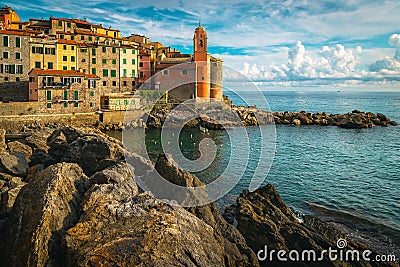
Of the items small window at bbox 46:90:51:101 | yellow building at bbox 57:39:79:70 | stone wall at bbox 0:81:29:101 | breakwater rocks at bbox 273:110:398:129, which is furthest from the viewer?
breakwater rocks at bbox 273:110:398:129

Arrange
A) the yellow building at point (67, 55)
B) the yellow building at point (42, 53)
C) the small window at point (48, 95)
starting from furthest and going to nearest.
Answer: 1. the yellow building at point (67, 55)
2. the yellow building at point (42, 53)
3. the small window at point (48, 95)

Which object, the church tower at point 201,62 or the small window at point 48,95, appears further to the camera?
the church tower at point 201,62

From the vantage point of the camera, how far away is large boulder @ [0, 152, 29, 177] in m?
15.5

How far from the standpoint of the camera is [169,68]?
55.6 m

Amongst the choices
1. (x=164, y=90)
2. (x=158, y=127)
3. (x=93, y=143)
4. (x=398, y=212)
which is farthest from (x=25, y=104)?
(x=398, y=212)

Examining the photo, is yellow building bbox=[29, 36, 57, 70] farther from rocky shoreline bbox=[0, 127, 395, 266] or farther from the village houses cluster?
rocky shoreline bbox=[0, 127, 395, 266]

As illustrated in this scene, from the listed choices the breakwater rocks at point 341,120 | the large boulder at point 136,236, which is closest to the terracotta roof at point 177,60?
the breakwater rocks at point 341,120

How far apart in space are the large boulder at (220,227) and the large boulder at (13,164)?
726cm

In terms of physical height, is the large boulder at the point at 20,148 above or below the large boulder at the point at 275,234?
above

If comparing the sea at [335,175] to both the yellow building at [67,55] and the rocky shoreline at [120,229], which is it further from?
the yellow building at [67,55]

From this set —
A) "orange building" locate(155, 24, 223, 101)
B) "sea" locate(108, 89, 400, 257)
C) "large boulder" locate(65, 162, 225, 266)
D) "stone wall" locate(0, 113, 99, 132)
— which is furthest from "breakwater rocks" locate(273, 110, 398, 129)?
"large boulder" locate(65, 162, 225, 266)

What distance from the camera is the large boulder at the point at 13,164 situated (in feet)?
50.7

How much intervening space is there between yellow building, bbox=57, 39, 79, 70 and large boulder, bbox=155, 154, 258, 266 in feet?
125

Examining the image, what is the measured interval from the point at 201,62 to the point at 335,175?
110 ft
